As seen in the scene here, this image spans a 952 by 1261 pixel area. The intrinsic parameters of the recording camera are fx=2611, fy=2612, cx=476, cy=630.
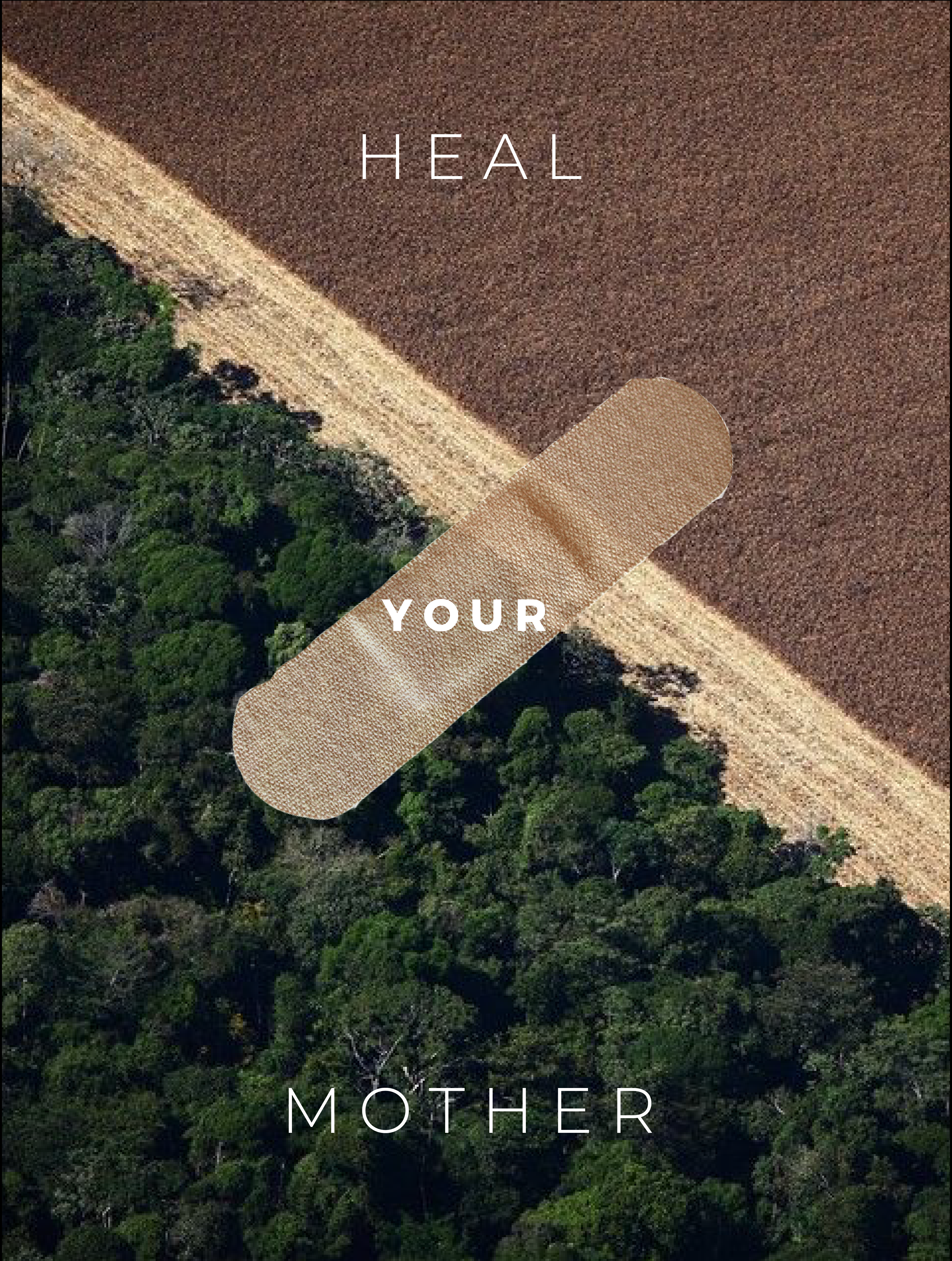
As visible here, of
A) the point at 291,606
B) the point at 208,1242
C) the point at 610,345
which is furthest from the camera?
the point at 610,345

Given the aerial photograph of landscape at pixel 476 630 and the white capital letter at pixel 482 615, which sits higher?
the white capital letter at pixel 482 615

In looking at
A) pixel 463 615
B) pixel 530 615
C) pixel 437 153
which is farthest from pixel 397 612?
pixel 437 153

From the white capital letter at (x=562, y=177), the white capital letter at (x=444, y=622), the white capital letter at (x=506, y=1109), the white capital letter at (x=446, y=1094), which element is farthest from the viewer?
the white capital letter at (x=562, y=177)

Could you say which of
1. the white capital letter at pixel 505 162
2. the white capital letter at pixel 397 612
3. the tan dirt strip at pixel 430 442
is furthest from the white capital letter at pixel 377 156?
the white capital letter at pixel 397 612

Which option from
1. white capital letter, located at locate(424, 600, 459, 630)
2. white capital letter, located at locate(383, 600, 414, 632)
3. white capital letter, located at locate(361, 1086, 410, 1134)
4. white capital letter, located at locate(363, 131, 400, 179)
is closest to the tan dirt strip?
white capital letter, located at locate(363, 131, 400, 179)

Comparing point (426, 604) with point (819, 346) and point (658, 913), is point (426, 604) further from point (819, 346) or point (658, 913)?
point (819, 346)

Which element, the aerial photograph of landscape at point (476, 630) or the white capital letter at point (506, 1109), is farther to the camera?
the white capital letter at point (506, 1109)

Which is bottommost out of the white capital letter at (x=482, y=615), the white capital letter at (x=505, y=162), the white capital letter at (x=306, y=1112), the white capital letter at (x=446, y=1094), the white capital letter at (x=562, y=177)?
the white capital letter at (x=446, y=1094)

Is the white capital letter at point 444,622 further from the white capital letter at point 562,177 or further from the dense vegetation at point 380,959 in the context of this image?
the white capital letter at point 562,177

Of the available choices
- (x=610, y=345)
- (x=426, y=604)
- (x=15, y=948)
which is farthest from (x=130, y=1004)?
(x=610, y=345)
